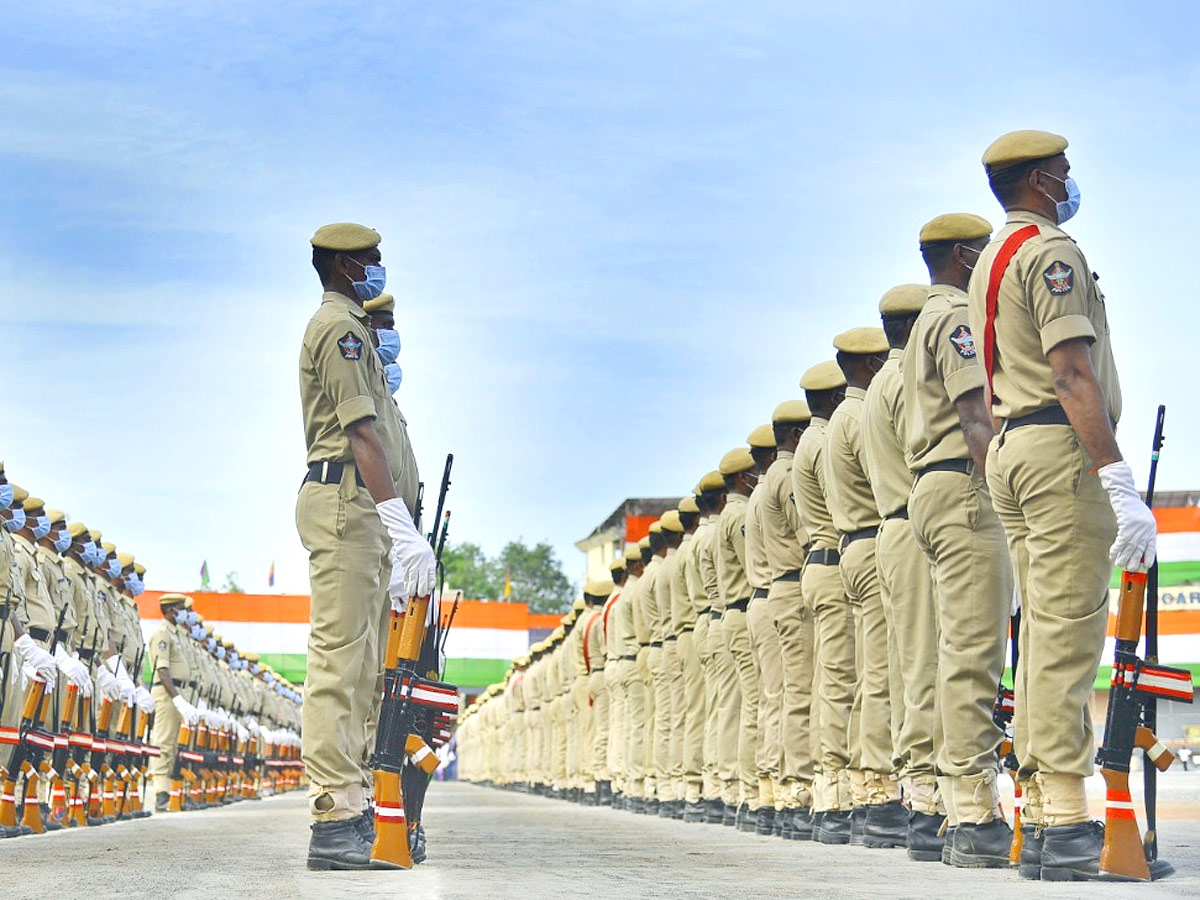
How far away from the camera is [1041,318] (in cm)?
667

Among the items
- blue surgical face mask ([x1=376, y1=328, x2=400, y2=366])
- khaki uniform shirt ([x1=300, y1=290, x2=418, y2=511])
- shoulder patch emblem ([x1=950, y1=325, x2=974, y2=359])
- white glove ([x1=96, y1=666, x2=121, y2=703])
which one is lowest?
Result: white glove ([x1=96, y1=666, x2=121, y2=703])

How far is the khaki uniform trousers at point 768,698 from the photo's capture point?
12.0m

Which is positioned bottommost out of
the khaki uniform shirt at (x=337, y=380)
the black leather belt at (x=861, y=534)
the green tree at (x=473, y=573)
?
the black leather belt at (x=861, y=534)

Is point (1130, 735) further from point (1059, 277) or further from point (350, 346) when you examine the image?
point (350, 346)

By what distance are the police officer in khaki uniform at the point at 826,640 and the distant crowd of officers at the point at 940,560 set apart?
1cm

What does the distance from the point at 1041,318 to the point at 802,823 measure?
5.26 meters

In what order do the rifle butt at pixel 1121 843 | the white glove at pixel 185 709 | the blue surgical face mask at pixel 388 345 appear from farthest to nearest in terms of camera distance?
1. the white glove at pixel 185 709
2. the blue surgical face mask at pixel 388 345
3. the rifle butt at pixel 1121 843

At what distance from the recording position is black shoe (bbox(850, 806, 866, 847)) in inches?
385

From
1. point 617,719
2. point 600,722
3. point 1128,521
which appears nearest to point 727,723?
point 617,719

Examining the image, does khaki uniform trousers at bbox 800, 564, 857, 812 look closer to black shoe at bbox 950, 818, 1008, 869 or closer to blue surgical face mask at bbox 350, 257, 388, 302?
black shoe at bbox 950, 818, 1008, 869

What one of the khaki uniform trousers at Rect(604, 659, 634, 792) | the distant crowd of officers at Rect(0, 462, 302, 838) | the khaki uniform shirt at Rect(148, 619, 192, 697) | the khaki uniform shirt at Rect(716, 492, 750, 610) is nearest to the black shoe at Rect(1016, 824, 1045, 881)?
the khaki uniform shirt at Rect(716, 492, 750, 610)

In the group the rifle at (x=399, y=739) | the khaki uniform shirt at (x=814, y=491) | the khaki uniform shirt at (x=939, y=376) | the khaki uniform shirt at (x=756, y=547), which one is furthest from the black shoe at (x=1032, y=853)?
the khaki uniform shirt at (x=756, y=547)

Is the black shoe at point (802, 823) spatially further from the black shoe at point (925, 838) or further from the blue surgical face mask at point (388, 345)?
the blue surgical face mask at point (388, 345)

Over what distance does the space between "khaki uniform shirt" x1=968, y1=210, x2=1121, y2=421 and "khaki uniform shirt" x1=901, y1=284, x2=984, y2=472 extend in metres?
0.83
